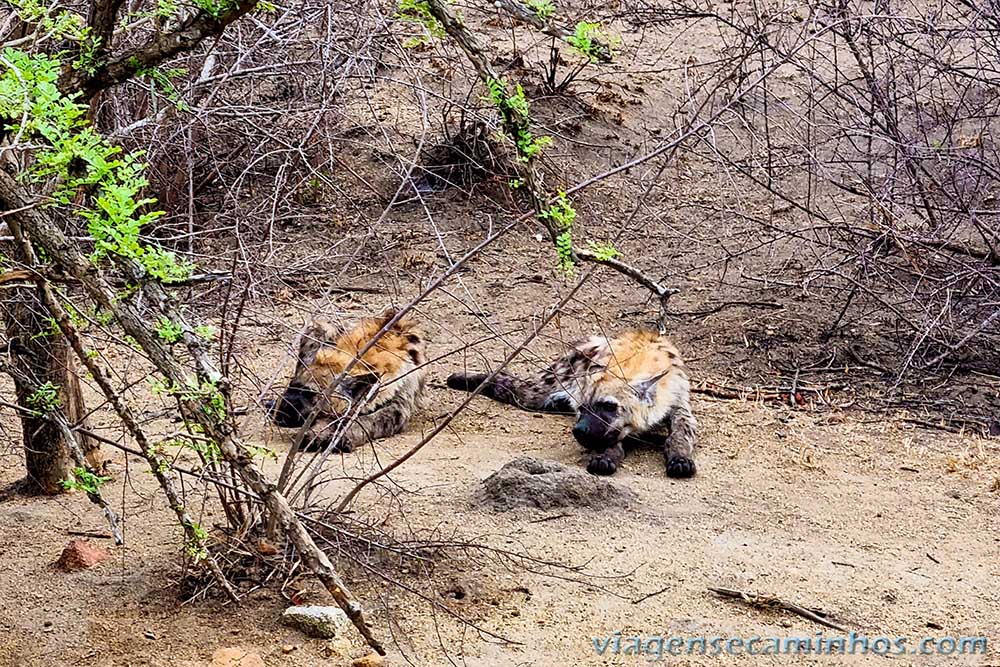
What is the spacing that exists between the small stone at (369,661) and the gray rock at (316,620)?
0.16 m

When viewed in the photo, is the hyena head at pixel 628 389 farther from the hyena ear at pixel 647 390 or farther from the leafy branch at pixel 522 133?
the leafy branch at pixel 522 133

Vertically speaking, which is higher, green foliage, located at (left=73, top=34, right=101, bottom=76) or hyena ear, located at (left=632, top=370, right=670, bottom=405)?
green foliage, located at (left=73, top=34, right=101, bottom=76)

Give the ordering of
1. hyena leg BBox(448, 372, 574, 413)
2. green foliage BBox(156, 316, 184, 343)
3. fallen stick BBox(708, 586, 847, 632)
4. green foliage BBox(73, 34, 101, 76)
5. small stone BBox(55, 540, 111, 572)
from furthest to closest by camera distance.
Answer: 1. hyena leg BBox(448, 372, 574, 413)
2. small stone BBox(55, 540, 111, 572)
3. fallen stick BBox(708, 586, 847, 632)
4. green foliage BBox(73, 34, 101, 76)
5. green foliage BBox(156, 316, 184, 343)

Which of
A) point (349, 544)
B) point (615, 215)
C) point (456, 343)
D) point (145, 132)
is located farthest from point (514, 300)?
point (349, 544)

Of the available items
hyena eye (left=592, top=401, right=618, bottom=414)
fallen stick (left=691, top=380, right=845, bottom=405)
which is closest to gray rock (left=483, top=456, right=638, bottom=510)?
hyena eye (left=592, top=401, right=618, bottom=414)

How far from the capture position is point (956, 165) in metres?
7.84

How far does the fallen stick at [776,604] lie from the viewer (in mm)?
4770

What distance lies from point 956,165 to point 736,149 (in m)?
3.25

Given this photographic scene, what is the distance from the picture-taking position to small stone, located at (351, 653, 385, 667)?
434 cm

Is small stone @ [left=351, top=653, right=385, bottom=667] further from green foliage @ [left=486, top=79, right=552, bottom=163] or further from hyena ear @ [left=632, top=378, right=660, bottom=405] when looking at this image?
hyena ear @ [left=632, top=378, right=660, bottom=405]

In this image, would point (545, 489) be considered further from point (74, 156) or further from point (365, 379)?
point (74, 156)

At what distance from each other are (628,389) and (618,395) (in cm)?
9

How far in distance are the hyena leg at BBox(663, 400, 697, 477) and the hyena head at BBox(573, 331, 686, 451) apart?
0.35 feet

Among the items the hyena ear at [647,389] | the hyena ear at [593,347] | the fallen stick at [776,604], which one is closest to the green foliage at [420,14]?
the fallen stick at [776,604]
